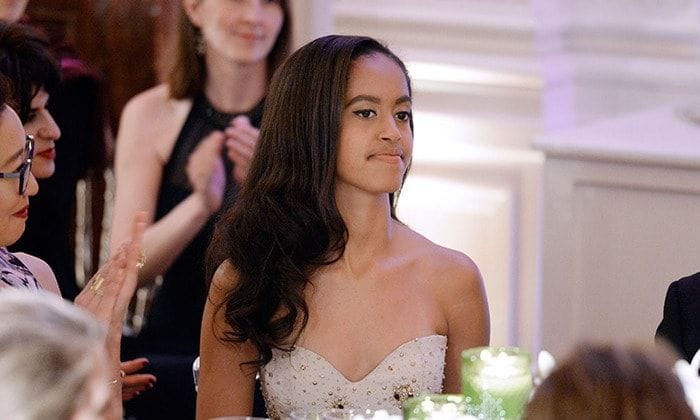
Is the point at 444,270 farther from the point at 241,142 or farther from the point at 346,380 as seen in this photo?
the point at 241,142

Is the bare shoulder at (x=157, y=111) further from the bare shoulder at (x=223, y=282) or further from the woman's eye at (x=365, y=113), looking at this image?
the woman's eye at (x=365, y=113)

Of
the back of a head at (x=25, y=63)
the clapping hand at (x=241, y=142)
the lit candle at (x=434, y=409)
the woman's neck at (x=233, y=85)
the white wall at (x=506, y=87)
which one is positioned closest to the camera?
the lit candle at (x=434, y=409)

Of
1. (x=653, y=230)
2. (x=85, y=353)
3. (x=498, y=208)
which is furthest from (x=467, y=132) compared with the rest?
(x=85, y=353)

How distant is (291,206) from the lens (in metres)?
2.58

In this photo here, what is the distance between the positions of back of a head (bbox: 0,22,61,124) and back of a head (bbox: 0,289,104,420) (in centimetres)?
161

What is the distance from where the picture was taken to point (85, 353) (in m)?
1.31

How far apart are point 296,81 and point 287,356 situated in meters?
0.49

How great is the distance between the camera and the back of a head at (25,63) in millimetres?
2943

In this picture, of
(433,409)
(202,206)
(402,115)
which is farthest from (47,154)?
(433,409)

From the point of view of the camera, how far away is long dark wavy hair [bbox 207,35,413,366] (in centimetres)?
252

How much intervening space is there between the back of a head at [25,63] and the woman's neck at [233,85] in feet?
1.95

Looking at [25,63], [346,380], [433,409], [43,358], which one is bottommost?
[346,380]

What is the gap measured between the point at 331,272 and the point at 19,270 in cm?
56

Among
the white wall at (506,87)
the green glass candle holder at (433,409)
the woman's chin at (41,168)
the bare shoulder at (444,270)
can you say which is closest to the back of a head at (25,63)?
the woman's chin at (41,168)
